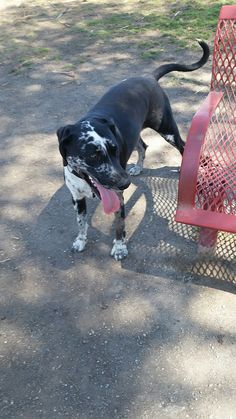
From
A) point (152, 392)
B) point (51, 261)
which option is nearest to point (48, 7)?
point (51, 261)

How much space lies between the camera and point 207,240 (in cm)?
332

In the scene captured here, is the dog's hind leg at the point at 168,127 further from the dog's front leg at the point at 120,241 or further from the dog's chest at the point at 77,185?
the dog's chest at the point at 77,185

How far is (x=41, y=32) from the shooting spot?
7.89 meters

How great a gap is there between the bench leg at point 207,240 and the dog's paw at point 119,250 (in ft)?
1.93

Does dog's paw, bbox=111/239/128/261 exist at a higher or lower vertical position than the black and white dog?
lower

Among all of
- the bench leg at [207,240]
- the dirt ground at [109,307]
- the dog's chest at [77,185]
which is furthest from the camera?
the bench leg at [207,240]

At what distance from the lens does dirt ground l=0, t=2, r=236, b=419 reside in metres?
2.57

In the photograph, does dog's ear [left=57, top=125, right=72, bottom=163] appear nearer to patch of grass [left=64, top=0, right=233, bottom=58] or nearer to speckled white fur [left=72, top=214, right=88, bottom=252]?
speckled white fur [left=72, top=214, right=88, bottom=252]

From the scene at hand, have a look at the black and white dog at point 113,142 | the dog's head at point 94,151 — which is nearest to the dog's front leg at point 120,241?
the black and white dog at point 113,142

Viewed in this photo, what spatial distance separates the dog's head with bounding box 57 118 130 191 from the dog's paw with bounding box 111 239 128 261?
727 millimetres

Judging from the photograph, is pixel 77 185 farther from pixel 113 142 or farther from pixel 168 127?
pixel 168 127

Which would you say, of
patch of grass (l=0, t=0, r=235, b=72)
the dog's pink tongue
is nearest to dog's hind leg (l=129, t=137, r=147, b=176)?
the dog's pink tongue

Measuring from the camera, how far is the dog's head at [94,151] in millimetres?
2797

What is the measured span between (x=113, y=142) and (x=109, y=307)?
3.81 ft
